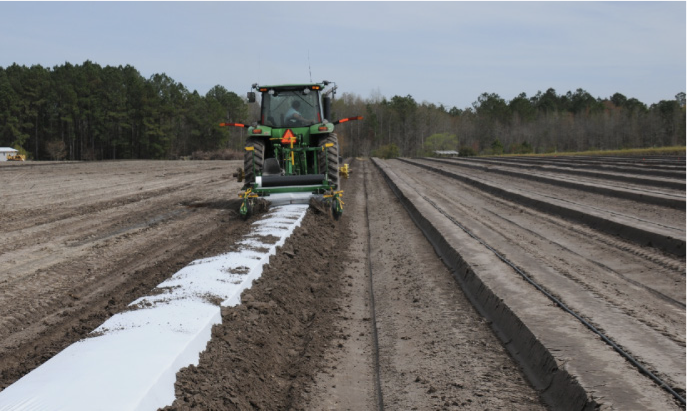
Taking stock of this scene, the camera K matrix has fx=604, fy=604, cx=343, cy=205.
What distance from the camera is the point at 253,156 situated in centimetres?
1132

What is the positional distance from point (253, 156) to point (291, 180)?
3.28ft

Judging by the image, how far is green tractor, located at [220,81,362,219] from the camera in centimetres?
1090

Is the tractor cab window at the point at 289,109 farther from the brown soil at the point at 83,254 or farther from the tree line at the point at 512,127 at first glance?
the tree line at the point at 512,127

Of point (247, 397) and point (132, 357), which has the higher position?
point (132, 357)

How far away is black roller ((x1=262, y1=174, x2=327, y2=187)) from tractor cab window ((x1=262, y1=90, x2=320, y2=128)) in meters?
1.53

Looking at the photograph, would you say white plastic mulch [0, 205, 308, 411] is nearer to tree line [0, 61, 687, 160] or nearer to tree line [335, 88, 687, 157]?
tree line [0, 61, 687, 160]

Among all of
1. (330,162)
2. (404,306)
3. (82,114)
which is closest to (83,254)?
(404,306)

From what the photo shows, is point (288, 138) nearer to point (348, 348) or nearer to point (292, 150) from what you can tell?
point (292, 150)

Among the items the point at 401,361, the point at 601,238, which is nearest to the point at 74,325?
the point at 401,361

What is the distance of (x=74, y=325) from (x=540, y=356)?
3.58m

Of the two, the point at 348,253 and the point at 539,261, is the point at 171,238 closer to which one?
the point at 348,253

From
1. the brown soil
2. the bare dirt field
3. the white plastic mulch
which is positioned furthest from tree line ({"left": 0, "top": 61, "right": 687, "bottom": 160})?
the white plastic mulch

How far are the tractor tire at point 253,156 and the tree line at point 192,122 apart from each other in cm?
4607

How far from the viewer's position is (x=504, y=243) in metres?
8.34
